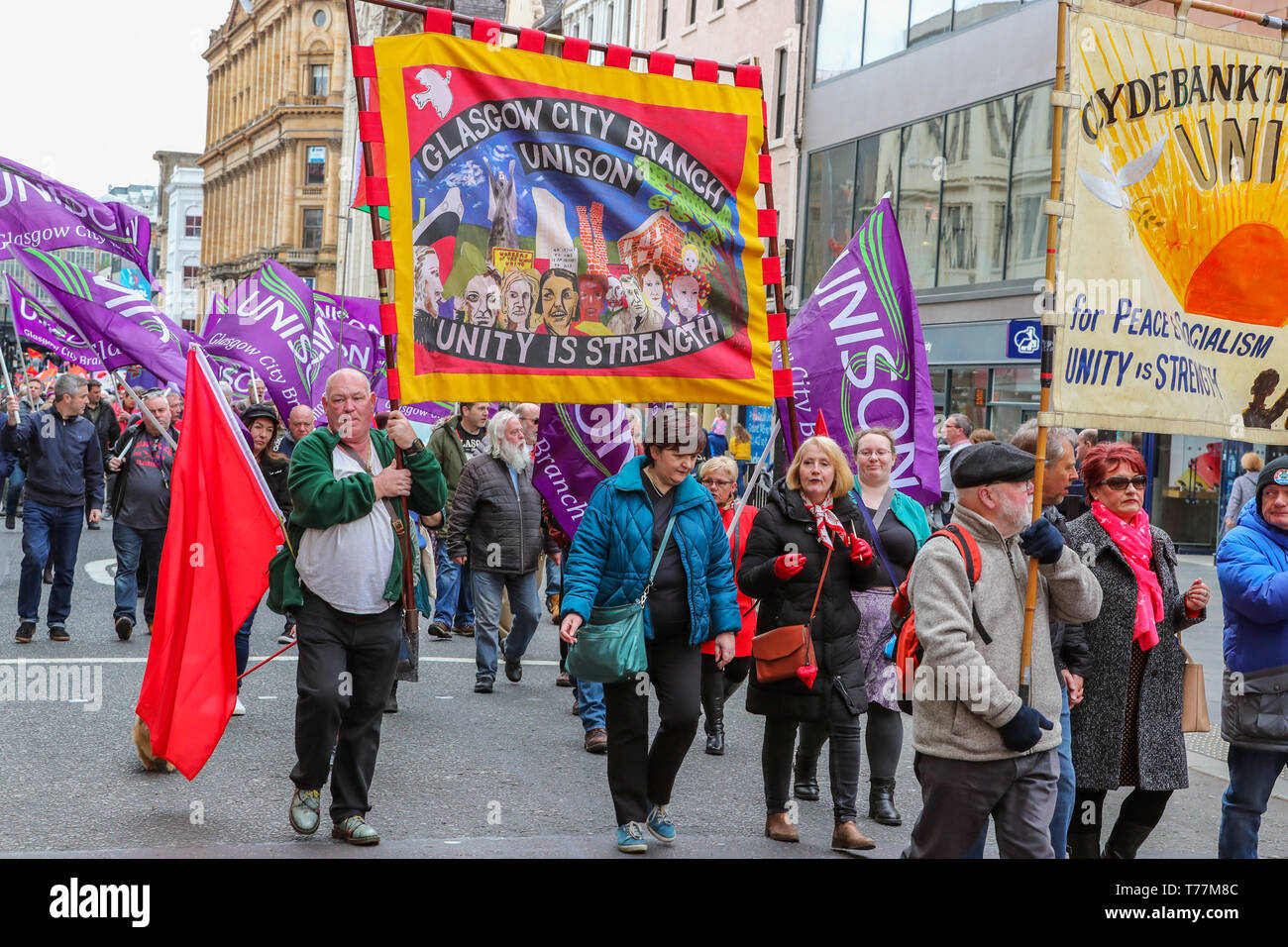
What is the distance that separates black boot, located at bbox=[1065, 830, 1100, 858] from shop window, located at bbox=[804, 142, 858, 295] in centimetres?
2294

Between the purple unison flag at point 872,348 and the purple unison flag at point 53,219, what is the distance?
590 cm

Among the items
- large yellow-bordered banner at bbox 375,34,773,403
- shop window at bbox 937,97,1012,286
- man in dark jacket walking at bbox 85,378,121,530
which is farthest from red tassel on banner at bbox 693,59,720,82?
shop window at bbox 937,97,1012,286

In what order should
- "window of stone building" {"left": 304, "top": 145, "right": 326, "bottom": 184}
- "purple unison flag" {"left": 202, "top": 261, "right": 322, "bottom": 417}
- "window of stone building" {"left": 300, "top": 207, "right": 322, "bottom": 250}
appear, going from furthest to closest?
"window of stone building" {"left": 304, "top": 145, "right": 326, "bottom": 184}, "window of stone building" {"left": 300, "top": 207, "right": 322, "bottom": 250}, "purple unison flag" {"left": 202, "top": 261, "right": 322, "bottom": 417}

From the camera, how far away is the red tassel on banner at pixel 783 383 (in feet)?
22.0

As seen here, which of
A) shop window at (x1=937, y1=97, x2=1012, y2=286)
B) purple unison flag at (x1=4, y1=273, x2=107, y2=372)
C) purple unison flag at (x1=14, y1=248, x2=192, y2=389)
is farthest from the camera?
shop window at (x1=937, y1=97, x2=1012, y2=286)

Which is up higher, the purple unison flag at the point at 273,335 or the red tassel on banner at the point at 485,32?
the red tassel on banner at the point at 485,32

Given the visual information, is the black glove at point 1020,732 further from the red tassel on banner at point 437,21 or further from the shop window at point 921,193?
the shop window at point 921,193

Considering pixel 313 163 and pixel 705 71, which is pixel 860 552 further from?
pixel 313 163

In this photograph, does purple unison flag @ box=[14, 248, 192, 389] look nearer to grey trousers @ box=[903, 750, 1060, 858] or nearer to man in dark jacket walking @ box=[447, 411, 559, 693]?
man in dark jacket walking @ box=[447, 411, 559, 693]

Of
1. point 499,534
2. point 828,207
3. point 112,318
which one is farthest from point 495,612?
point 828,207

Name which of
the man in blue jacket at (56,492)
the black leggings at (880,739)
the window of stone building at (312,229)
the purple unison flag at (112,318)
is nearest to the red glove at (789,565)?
the black leggings at (880,739)

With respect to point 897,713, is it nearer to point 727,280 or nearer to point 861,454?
point 861,454

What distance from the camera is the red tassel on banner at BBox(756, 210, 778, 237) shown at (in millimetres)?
6637

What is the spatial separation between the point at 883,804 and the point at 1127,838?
1.39 metres
